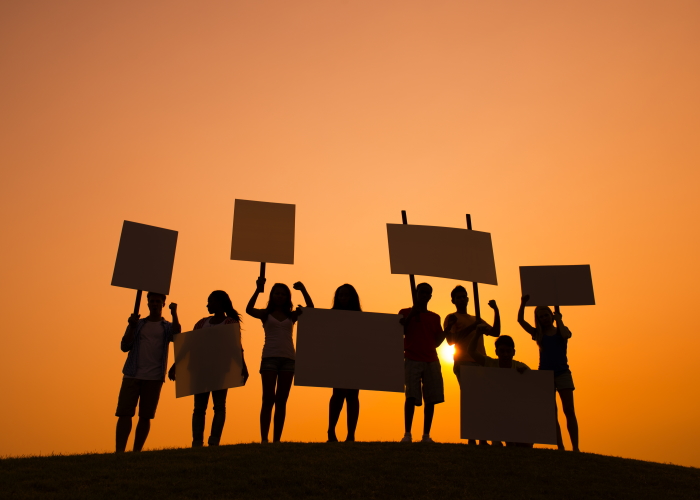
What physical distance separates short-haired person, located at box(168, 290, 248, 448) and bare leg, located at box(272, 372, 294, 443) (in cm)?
58

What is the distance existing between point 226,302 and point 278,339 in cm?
108

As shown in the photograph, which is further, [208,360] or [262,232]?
[262,232]

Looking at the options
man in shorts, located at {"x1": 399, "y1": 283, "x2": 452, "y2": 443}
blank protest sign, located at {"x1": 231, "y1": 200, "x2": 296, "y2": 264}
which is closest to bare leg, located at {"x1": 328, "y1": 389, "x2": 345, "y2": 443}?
man in shorts, located at {"x1": 399, "y1": 283, "x2": 452, "y2": 443}

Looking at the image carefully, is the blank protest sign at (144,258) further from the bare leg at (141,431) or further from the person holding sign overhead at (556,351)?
the person holding sign overhead at (556,351)

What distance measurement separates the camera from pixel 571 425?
36.9 feet

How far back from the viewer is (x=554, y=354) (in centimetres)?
1141

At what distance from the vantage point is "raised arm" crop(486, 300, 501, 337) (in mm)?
11211

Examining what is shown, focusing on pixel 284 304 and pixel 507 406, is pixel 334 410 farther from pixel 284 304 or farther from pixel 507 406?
pixel 507 406

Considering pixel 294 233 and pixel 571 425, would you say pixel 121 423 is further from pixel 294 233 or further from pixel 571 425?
pixel 571 425

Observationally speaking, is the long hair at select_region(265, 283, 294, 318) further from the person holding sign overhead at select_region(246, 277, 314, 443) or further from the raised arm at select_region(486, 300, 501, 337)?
the raised arm at select_region(486, 300, 501, 337)

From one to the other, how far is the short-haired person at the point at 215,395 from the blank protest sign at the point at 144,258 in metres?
0.79

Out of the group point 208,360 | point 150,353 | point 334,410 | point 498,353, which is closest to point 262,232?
point 208,360

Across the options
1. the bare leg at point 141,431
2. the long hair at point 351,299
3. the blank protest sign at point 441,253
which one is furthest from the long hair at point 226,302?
the blank protest sign at point 441,253

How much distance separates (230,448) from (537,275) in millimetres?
5722
